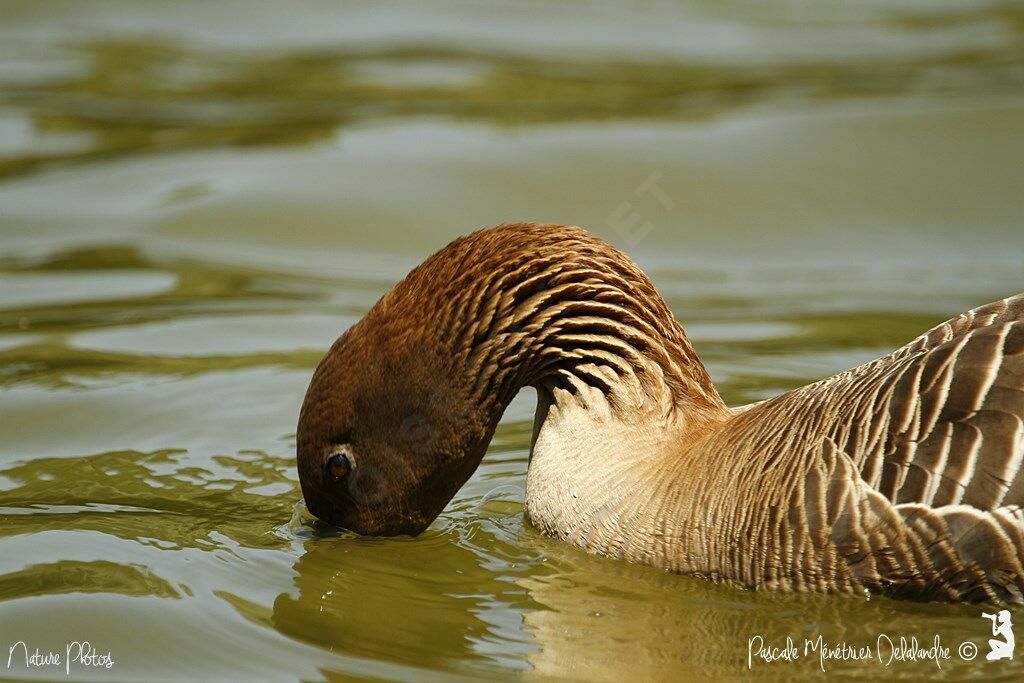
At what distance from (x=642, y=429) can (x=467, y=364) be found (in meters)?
0.96

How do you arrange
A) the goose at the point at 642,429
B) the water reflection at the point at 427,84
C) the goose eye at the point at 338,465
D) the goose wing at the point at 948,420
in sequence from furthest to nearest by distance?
the water reflection at the point at 427,84
the goose eye at the point at 338,465
the goose at the point at 642,429
the goose wing at the point at 948,420

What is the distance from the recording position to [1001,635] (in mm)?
6719

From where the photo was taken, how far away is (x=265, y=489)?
9070 mm

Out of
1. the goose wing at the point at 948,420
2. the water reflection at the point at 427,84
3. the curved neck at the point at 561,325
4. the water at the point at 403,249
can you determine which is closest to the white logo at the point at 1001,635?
the water at the point at 403,249

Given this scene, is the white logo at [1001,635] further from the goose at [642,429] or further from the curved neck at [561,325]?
the curved neck at [561,325]

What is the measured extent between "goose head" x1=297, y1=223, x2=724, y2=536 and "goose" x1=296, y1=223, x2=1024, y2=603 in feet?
0.03

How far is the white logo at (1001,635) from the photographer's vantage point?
6.57 m

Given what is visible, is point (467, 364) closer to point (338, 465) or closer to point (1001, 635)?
point (338, 465)

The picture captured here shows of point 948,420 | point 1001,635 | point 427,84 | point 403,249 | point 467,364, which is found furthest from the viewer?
point 427,84

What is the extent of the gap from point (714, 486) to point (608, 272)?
129 centimetres

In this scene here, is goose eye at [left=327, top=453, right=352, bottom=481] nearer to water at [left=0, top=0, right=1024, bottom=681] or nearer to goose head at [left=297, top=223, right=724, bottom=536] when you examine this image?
goose head at [left=297, top=223, right=724, bottom=536]

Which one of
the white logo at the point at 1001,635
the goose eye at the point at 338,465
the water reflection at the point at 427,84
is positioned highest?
the water reflection at the point at 427,84

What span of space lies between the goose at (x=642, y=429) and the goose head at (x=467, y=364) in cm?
1

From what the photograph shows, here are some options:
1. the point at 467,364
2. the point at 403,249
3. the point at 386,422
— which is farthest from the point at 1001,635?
the point at 403,249
